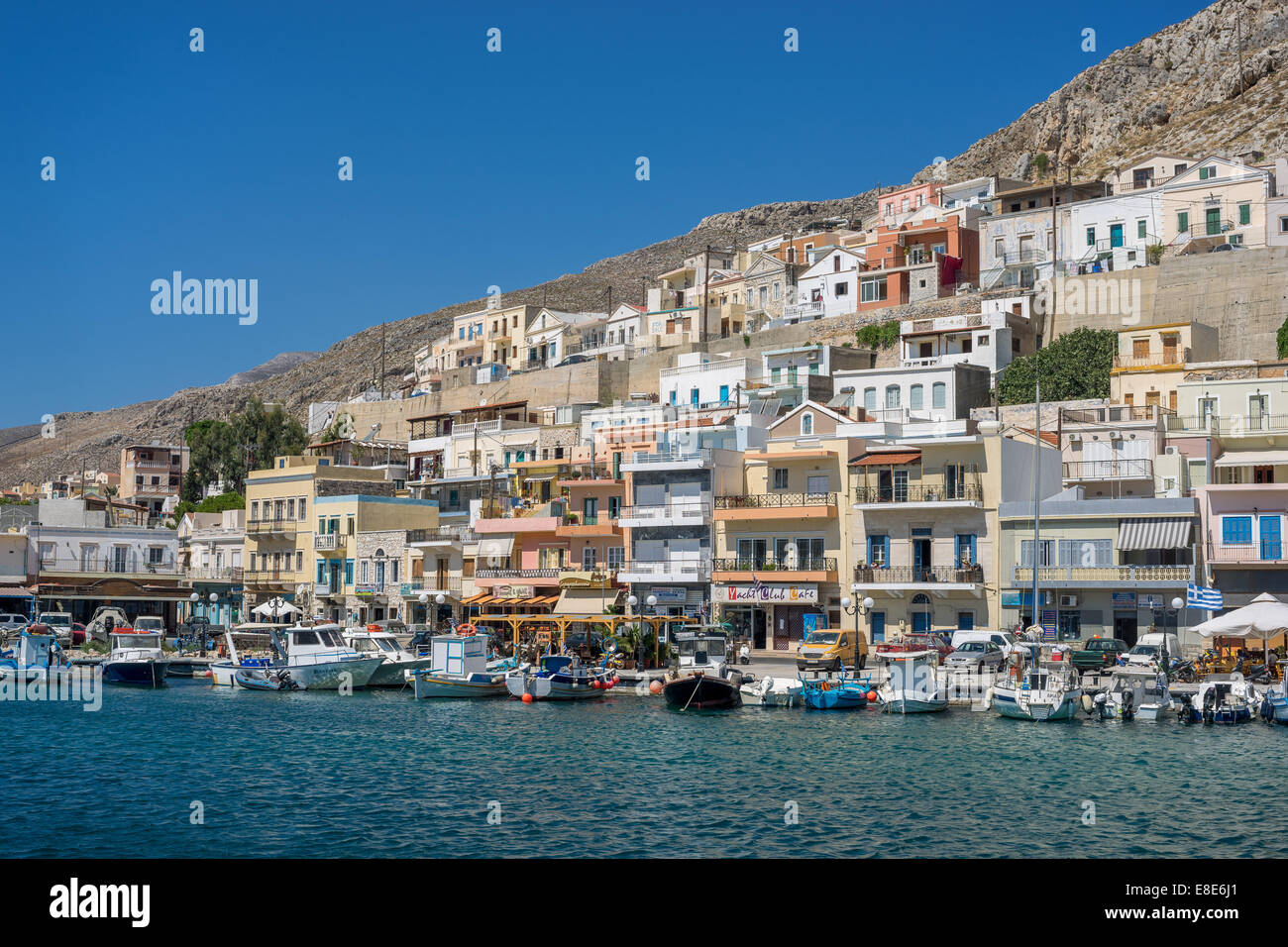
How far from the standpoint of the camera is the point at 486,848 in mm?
20891

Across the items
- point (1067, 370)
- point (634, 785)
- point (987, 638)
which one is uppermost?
point (1067, 370)

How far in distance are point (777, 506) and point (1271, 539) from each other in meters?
18.4

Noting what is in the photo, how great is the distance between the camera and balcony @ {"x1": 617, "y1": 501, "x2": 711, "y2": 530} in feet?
187

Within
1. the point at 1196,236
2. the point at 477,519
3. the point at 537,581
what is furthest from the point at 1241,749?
the point at 1196,236

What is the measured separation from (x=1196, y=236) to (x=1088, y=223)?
6.38m

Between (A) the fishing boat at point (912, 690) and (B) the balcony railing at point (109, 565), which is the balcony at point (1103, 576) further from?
(B) the balcony railing at point (109, 565)

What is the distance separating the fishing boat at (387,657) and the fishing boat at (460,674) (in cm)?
329

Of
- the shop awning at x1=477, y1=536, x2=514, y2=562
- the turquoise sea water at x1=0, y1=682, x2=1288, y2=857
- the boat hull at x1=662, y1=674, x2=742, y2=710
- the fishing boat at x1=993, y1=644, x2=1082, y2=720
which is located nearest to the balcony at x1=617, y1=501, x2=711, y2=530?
the shop awning at x1=477, y1=536, x2=514, y2=562

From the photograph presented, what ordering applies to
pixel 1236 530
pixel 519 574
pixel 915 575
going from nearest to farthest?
pixel 1236 530
pixel 915 575
pixel 519 574

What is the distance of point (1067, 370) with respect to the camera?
6538 centimetres

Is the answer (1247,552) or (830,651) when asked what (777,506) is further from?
(1247,552)

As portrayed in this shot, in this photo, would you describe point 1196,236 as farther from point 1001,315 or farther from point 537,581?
point 537,581

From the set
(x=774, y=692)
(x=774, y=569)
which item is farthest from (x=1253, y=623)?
(x=774, y=569)

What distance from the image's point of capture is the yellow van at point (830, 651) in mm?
44625
